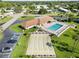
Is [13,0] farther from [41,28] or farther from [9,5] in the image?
[41,28]

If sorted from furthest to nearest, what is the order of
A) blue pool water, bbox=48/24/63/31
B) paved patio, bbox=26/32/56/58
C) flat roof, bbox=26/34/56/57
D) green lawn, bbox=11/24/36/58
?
blue pool water, bbox=48/24/63/31 → flat roof, bbox=26/34/56/57 → paved patio, bbox=26/32/56/58 → green lawn, bbox=11/24/36/58

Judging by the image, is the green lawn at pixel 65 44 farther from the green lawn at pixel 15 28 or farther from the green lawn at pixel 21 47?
the green lawn at pixel 15 28

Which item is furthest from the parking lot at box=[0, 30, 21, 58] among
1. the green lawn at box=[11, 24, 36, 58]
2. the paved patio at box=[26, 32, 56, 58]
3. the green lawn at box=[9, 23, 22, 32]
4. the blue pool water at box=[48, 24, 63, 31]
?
the blue pool water at box=[48, 24, 63, 31]

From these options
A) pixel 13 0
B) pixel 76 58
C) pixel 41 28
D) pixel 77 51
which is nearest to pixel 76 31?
pixel 41 28

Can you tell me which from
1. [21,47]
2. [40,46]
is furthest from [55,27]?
[21,47]

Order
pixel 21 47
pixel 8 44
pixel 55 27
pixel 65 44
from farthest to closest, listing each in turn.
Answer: pixel 55 27, pixel 8 44, pixel 65 44, pixel 21 47

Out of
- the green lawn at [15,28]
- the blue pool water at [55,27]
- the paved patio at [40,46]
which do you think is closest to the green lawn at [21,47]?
the paved patio at [40,46]

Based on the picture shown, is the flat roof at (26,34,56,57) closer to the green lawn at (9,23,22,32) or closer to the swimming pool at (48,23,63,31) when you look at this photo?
the swimming pool at (48,23,63,31)

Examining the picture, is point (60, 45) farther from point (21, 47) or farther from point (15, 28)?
point (15, 28)
